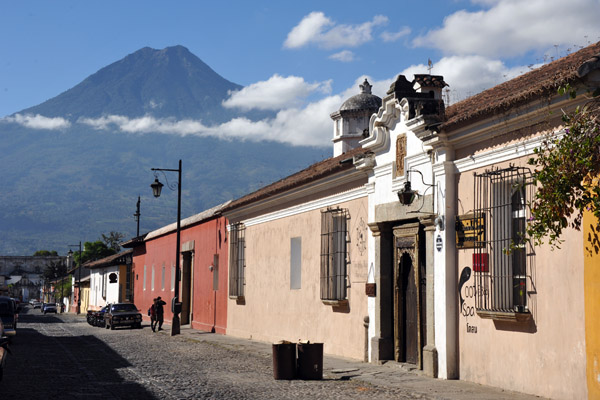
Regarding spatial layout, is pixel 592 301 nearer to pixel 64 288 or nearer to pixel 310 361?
pixel 310 361

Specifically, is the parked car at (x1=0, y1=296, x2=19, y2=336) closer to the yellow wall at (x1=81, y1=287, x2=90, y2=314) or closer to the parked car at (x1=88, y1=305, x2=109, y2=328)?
the parked car at (x1=88, y1=305, x2=109, y2=328)

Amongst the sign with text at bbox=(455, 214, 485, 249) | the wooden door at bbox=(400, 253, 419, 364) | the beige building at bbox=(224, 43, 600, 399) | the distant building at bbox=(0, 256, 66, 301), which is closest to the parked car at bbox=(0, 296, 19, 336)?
the beige building at bbox=(224, 43, 600, 399)

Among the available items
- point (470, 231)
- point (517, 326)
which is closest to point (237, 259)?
point (470, 231)

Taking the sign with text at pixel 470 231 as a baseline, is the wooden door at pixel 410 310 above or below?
below

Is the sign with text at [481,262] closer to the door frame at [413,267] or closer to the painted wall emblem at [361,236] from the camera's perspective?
the door frame at [413,267]

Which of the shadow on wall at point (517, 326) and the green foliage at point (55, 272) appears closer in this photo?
the shadow on wall at point (517, 326)

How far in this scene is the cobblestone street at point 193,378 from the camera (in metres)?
11.6

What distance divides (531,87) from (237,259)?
689 inches

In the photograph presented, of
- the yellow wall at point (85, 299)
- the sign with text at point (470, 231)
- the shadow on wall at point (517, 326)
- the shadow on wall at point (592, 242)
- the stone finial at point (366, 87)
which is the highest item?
the stone finial at point (366, 87)

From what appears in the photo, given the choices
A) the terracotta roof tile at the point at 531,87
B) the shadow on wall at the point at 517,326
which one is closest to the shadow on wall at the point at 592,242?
the shadow on wall at the point at 517,326

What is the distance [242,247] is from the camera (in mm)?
26797

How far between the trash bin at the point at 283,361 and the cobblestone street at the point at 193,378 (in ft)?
0.74

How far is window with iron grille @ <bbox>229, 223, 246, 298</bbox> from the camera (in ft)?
87.6

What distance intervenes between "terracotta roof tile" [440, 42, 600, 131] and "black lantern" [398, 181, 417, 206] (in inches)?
60.0
